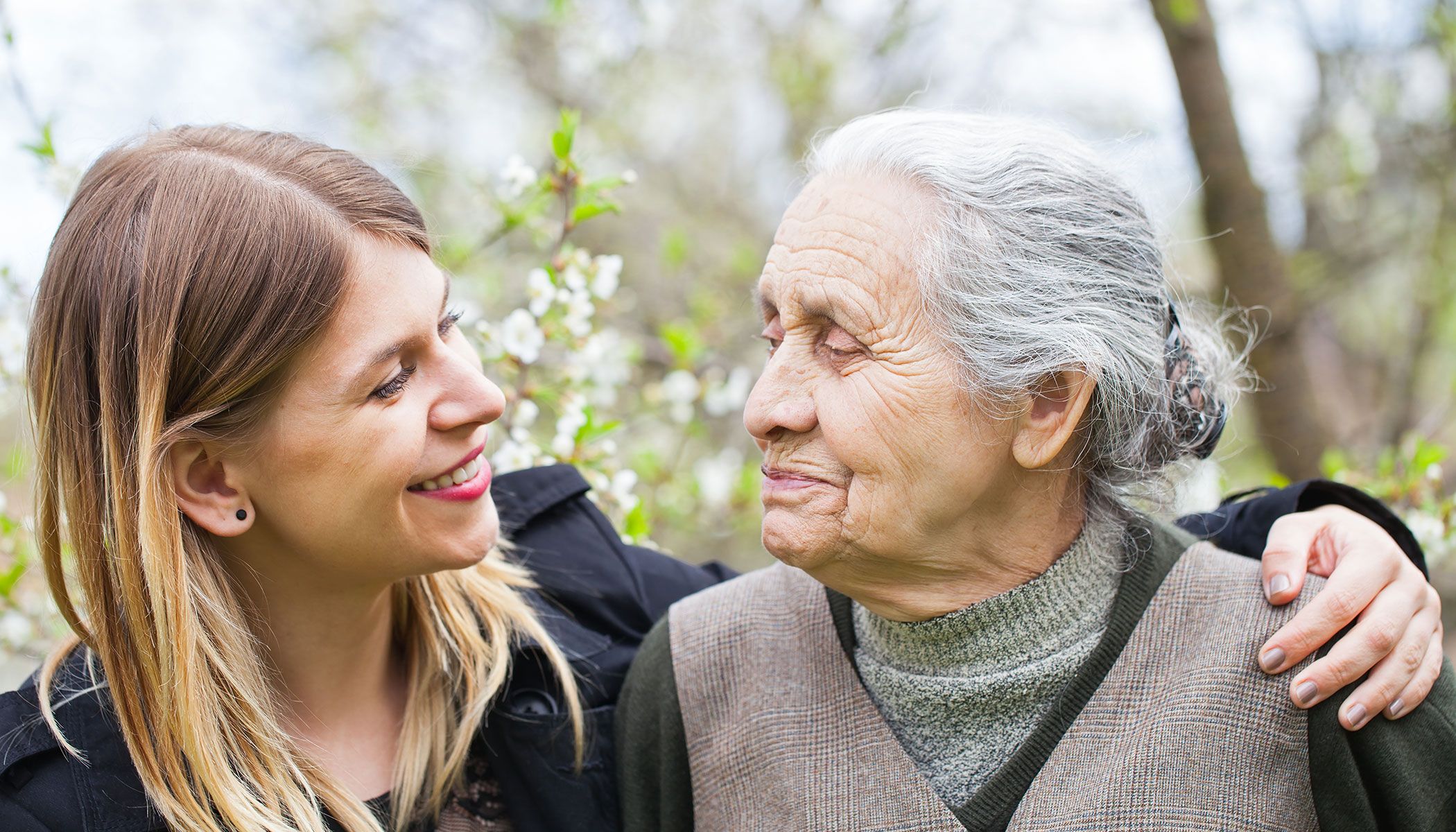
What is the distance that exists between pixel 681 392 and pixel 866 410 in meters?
1.63

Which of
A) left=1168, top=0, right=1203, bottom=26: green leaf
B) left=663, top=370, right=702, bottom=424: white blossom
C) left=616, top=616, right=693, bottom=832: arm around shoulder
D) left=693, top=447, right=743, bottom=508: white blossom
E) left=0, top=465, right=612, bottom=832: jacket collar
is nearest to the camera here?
left=0, top=465, right=612, bottom=832: jacket collar

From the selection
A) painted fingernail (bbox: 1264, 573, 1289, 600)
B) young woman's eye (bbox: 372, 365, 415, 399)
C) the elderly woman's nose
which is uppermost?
the elderly woman's nose

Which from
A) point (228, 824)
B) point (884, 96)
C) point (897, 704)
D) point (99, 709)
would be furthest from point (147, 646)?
point (884, 96)

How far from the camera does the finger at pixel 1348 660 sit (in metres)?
1.52

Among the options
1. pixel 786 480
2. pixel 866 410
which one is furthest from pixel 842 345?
pixel 786 480

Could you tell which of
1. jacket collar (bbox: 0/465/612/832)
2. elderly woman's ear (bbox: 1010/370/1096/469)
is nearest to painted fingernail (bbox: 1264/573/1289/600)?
elderly woman's ear (bbox: 1010/370/1096/469)

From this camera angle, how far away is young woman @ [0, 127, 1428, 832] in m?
1.62

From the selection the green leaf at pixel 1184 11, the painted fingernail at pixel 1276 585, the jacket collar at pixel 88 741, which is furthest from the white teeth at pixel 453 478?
the green leaf at pixel 1184 11

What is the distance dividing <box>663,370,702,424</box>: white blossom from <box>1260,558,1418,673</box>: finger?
1.91 metres

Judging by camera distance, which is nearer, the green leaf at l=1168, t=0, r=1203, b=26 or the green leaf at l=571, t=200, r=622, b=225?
the green leaf at l=571, t=200, r=622, b=225

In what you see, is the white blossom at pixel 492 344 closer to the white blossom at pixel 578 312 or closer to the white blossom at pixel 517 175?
the white blossom at pixel 578 312

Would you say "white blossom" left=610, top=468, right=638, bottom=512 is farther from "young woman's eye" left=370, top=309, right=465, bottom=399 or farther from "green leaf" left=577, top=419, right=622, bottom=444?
"young woman's eye" left=370, top=309, right=465, bottom=399

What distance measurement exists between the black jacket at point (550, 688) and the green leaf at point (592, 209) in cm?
59

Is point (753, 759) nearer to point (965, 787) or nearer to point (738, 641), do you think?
point (738, 641)
